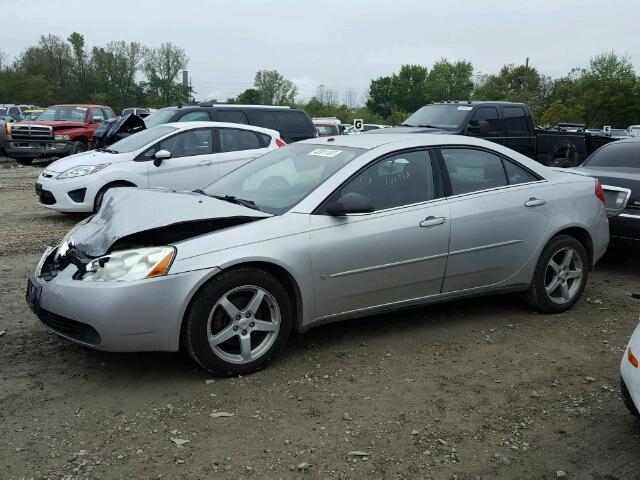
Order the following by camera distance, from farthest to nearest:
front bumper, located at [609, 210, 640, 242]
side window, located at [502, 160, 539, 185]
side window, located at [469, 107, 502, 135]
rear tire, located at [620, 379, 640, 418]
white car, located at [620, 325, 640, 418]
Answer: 1. side window, located at [469, 107, 502, 135]
2. front bumper, located at [609, 210, 640, 242]
3. side window, located at [502, 160, 539, 185]
4. rear tire, located at [620, 379, 640, 418]
5. white car, located at [620, 325, 640, 418]

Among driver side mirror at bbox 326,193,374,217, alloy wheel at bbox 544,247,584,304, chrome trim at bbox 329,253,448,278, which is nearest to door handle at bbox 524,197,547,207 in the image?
alloy wheel at bbox 544,247,584,304

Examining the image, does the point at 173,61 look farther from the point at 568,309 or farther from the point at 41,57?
the point at 568,309

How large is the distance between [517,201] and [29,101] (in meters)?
69.3

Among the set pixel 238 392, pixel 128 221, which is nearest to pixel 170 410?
pixel 238 392

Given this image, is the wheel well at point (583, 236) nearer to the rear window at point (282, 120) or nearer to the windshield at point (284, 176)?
the windshield at point (284, 176)

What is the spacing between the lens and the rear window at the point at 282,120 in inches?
458

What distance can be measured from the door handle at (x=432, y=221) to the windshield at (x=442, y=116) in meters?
7.69

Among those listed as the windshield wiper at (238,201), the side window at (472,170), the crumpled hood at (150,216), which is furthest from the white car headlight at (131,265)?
the side window at (472,170)

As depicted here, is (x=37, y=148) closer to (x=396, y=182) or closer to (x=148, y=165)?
(x=148, y=165)

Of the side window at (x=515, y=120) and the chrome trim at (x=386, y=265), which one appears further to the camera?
the side window at (x=515, y=120)

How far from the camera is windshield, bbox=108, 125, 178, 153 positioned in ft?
30.8

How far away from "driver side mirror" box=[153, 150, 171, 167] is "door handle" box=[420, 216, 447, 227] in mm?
5393

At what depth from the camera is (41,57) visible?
72.4 meters

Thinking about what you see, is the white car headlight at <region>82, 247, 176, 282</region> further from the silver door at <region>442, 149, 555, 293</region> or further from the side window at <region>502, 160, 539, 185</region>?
the side window at <region>502, 160, 539, 185</region>
